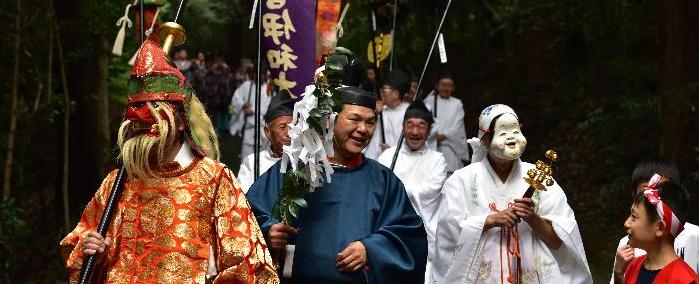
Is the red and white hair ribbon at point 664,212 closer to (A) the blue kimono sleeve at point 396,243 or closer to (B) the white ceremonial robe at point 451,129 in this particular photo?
(A) the blue kimono sleeve at point 396,243

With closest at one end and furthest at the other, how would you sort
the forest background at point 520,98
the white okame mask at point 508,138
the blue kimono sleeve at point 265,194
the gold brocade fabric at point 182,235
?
the gold brocade fabric at point 182,235 → the blue kimono sleeve at point 265,194 → the white okame mask at point 508,138 → the forest background at point 520,98

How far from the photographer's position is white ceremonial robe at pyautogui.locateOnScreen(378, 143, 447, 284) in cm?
1035

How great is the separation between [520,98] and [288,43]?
1455 centimetres

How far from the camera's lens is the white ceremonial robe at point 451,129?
15.8 metres

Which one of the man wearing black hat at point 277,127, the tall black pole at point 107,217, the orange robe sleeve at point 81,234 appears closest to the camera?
the tall black pole at point 107,217

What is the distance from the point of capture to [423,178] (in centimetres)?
1080

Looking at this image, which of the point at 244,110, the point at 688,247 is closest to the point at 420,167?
the point at 688,247

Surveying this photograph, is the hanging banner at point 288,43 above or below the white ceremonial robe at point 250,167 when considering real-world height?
above

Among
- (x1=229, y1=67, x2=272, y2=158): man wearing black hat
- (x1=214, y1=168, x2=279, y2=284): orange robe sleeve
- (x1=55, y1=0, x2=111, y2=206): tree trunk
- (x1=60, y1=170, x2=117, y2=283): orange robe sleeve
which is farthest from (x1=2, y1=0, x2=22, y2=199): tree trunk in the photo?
(x1=214, y1=168, x2=279, y2=284): orange robe sleeve

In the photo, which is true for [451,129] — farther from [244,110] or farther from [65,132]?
[65,132]

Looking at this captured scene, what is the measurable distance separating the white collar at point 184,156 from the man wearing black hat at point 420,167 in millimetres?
4778

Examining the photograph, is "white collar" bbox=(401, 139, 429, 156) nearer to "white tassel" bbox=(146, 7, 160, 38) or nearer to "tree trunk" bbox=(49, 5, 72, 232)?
"white tassel" bbox=(146, 7, 160, 38)

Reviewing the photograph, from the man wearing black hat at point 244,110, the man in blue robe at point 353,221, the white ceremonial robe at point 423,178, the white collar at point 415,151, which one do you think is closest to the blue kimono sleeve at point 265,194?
the man in blue robe at point 353,221

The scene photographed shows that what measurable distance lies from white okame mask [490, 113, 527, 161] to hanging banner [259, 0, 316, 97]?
1932 millimetres
